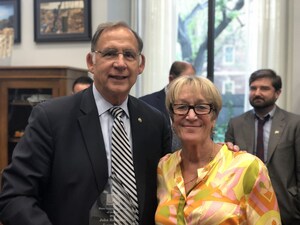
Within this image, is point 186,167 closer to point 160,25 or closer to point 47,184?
point 47,184

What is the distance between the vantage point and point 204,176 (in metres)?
1.45

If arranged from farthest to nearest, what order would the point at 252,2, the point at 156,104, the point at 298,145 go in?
1. the point at 252,2
2. the point at 156,104
3. the point at 298,145

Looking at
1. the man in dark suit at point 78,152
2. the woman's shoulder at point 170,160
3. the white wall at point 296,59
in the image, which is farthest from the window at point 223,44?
the man in dark suit at point 78,152

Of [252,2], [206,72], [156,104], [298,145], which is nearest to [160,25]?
[206,72]

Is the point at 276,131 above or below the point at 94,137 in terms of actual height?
below

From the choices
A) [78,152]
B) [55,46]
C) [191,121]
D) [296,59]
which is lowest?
[78,152]

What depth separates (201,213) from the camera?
1376 mm

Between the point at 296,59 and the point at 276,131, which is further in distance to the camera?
the point at 296,59

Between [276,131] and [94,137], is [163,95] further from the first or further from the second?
[94,137]

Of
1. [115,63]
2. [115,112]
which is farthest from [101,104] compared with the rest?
[115,63]

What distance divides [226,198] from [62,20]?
3044mm

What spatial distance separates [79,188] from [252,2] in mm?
3384

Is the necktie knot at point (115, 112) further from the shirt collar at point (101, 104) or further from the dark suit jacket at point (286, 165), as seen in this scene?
the dark suit jacket at point (286, 165)

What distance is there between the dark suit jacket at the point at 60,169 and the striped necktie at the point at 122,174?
3 centimetres
